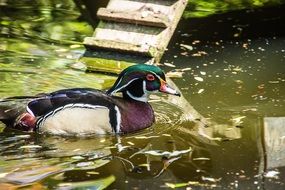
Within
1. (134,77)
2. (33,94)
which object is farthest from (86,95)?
(33,94)

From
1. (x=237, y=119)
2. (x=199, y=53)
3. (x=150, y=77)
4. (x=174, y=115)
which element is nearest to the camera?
(x=150, y=77)

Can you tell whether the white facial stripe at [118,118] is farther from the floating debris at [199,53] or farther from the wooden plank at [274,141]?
the floating debris at [199,53]

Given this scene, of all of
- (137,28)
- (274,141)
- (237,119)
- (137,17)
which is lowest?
(274,141)

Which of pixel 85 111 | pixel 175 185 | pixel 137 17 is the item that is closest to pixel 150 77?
pixel 85 111

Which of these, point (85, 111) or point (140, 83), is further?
point (140, 83)

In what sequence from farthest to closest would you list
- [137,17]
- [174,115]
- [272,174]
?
1. [137,17]
2. [174,115]
3. [272,174]

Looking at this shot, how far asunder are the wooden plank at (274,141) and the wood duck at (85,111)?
2.96ft

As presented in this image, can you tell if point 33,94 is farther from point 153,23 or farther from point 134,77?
point 153,23

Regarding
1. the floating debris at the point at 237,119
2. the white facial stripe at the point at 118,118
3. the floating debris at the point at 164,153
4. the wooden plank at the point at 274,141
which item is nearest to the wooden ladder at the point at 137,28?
the floating debris at the point at 237,119

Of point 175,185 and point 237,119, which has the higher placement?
point 237,119

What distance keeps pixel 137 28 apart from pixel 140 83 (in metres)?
1.88

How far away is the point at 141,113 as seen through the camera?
6633 mm

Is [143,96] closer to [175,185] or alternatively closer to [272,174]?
[175,185]

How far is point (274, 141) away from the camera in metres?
6.34
